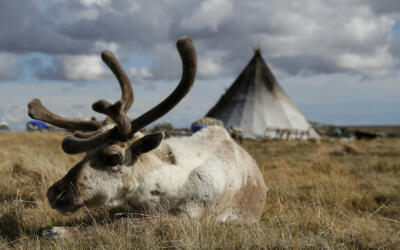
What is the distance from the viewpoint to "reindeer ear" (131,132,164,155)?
3169mm

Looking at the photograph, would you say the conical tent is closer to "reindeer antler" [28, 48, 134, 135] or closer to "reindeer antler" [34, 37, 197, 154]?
"reindeer antler" [28, 48, 134, 135]

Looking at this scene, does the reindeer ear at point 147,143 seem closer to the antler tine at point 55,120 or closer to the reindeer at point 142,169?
the reindeer at point 142,169

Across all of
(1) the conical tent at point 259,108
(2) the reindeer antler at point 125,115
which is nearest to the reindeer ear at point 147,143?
(2) the reindeer antler at point 125,115

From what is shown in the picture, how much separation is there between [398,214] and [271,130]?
58.0 ft

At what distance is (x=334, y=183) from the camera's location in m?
6.66

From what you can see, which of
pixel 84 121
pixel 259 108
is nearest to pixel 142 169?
pixel 84 121

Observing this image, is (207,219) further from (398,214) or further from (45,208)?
(398,214)

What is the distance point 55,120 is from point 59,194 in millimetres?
883

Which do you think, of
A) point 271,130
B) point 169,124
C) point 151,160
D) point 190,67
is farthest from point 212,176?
point 271,130

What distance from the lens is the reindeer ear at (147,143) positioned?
125 inches

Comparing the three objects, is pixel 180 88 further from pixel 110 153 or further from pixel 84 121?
pixel 84 121

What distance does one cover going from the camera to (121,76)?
387 cm

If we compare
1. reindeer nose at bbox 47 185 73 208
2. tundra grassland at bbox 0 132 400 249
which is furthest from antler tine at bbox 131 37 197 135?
tundra grassland at bbox 0 132 400 249

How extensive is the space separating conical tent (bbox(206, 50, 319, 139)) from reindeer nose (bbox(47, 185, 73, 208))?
19.7 m
